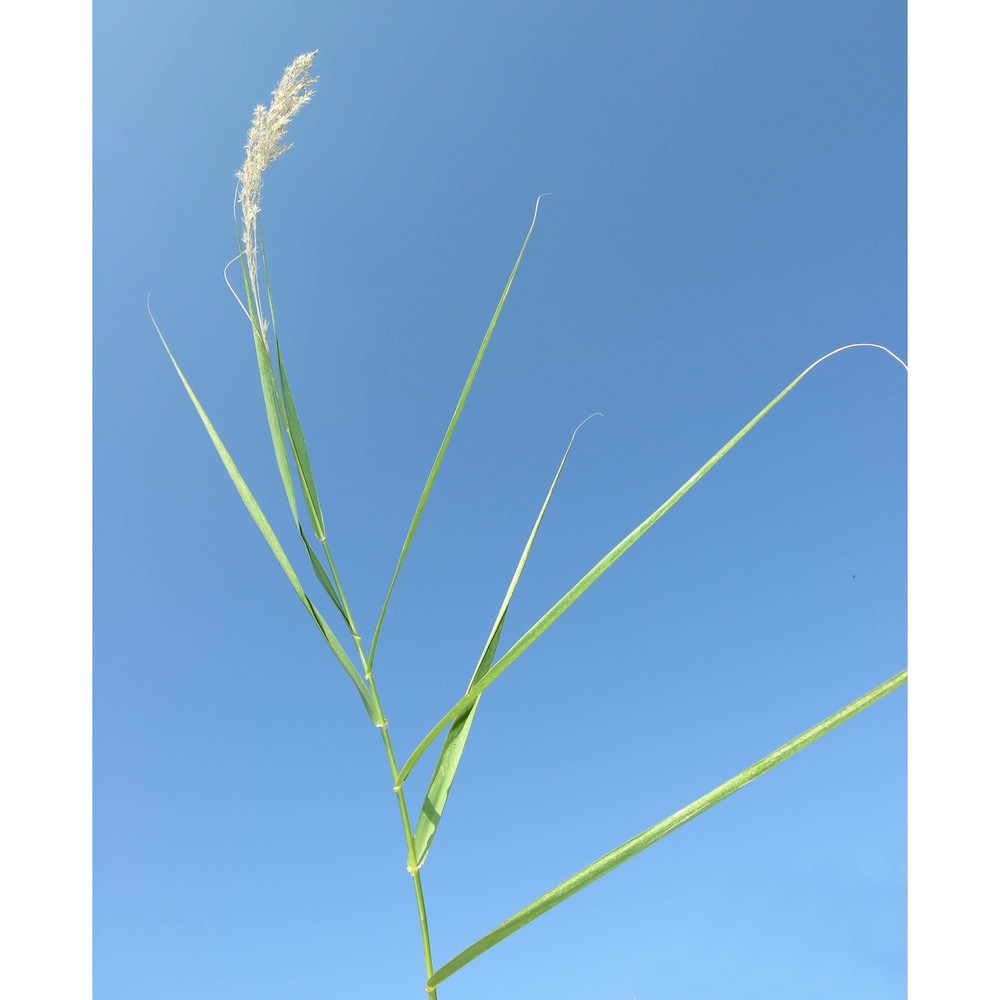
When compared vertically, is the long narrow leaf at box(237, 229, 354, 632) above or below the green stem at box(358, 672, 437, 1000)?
above

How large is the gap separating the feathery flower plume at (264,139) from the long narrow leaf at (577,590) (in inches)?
19.4

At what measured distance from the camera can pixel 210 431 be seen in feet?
3.15

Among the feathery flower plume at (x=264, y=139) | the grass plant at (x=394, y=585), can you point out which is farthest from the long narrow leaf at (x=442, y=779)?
the feathery flower plume at (x=264, y=139)

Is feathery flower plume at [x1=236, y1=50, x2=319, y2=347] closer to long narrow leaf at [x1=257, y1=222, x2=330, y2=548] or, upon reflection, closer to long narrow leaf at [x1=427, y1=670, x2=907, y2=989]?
long narrow leaf at [x1=257, y1=222, x2=330, y2=548]

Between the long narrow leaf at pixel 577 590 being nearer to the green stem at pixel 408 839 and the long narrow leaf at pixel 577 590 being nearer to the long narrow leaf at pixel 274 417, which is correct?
the green stem at pixel 408 839

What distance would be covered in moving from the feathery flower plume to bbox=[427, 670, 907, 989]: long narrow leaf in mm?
693

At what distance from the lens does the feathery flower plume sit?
975 millimetres

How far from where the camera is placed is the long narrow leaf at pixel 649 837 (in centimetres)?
57

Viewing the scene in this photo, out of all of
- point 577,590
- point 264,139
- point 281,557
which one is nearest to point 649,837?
point 577,590

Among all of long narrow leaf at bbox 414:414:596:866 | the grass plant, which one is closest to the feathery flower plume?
the grass plant

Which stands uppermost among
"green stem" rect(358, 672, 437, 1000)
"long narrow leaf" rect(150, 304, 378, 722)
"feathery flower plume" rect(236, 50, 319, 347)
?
"feathery flower plume" rect(236, 50, 319, 347)
